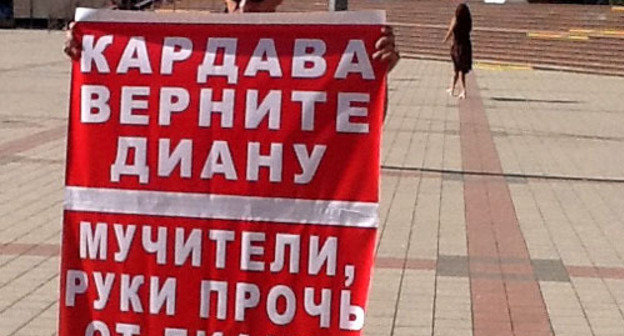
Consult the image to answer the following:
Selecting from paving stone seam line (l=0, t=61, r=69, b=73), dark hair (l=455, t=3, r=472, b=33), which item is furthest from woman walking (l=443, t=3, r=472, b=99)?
paving stone seam line (l=0, t=61, r=69, b=73)

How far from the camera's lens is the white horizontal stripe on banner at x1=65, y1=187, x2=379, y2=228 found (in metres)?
3.55

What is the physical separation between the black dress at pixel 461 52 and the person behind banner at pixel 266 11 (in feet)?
55.9

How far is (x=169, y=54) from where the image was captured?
3631 mm

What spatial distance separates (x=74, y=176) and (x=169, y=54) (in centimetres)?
46

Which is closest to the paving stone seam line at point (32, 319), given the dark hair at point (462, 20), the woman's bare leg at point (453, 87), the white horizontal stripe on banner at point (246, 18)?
the white horizontal stripe on banner at point (246, 18)

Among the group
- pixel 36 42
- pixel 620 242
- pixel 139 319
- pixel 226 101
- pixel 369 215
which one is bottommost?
pixel 36 42

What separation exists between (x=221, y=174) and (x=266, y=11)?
0.77 m

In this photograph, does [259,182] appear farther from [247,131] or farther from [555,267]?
[555,267]

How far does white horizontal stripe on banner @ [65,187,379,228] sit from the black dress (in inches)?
694

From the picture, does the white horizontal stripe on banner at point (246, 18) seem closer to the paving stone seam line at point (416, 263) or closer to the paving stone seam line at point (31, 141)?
the paving stone seam line at point (416, 263)

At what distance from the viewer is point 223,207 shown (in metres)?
3.62

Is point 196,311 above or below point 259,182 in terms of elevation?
below

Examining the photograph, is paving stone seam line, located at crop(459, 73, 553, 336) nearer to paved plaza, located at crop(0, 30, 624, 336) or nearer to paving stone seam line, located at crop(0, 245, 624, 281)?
paved plaza, located at crop(0, 30, 624, 336)

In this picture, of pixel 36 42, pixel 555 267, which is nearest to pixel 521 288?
pixel 555 267
